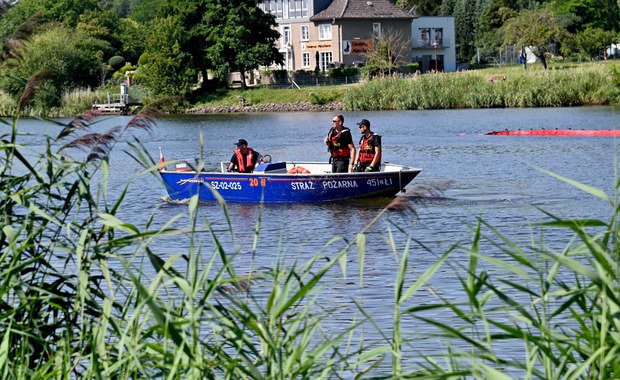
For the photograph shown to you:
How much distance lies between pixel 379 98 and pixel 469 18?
148ft

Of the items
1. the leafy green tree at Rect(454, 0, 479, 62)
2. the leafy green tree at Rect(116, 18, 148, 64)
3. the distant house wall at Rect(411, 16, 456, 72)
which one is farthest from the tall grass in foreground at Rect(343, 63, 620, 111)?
the leafy green tree at Rect(454, 0, 479, 62)

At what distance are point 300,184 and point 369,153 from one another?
4.87 ft

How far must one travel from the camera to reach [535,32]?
7750cm

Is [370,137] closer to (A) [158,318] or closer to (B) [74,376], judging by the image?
(B) [74,376]

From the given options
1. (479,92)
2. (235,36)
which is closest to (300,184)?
(479,92)

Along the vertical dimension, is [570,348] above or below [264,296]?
above

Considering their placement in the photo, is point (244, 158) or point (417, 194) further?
point (244, 158)

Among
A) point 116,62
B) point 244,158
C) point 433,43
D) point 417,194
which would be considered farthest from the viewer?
point 433,43

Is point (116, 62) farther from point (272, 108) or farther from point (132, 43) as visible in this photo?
point (272, 108)

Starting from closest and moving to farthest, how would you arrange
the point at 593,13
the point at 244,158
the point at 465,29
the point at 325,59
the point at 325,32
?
the point at 244,158, the point at 325,32, the point at 325,59, the point at 593,13, the point at 465,29

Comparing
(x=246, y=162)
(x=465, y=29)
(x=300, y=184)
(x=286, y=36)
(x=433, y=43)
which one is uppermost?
(x=465, y=29)


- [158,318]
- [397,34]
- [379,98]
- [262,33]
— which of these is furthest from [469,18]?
[158,318]

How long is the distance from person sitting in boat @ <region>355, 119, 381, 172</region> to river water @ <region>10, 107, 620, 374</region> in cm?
75

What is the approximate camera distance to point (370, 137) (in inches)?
821
